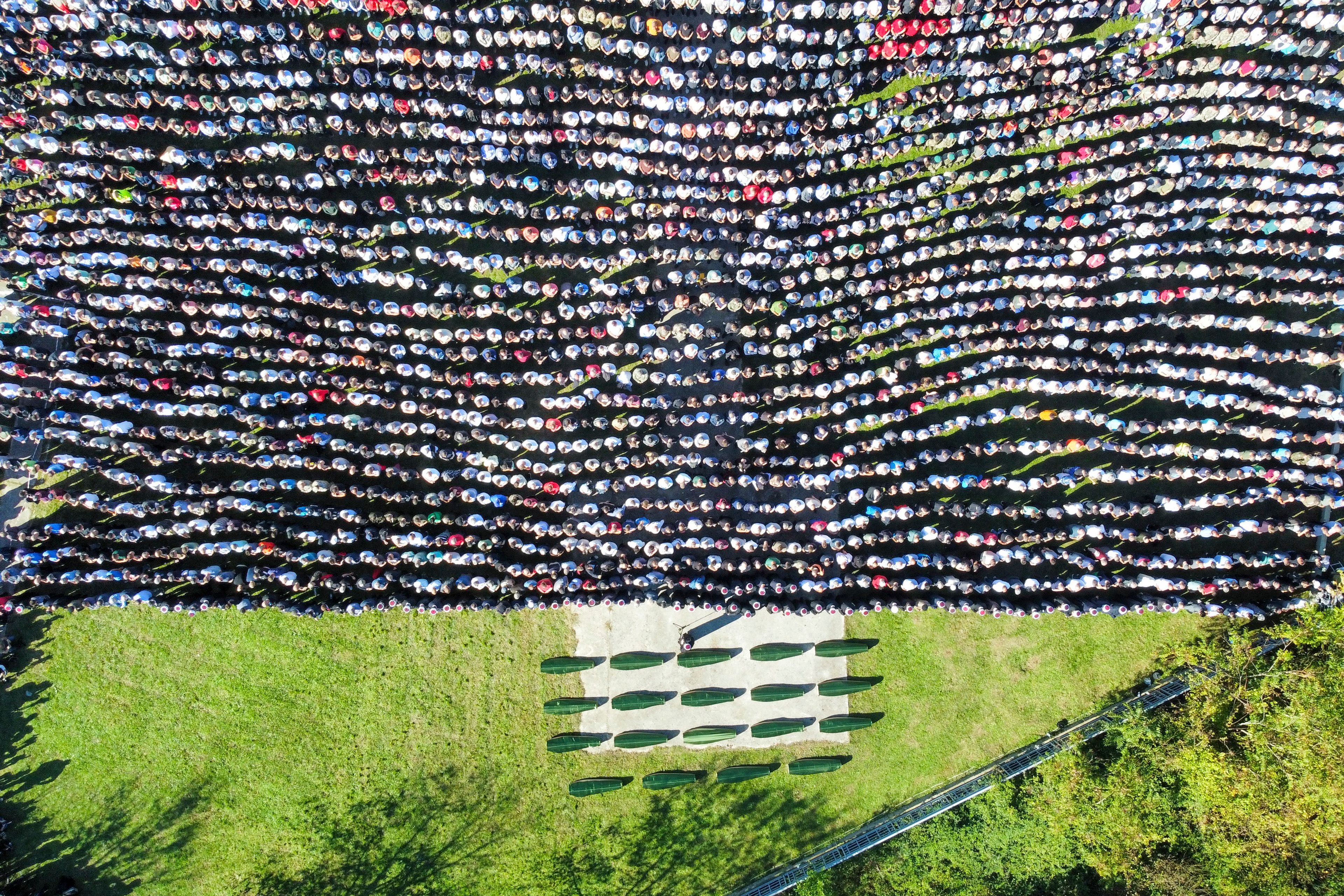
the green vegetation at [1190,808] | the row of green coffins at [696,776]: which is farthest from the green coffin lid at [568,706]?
the green vegetation at [1190,808]

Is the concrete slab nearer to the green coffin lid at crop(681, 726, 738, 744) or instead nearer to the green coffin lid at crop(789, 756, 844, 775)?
the green coffin lid at crop(681, 726, 738, 744)

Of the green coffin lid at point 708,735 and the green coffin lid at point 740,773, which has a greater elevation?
the green coffin lid at point 708,735

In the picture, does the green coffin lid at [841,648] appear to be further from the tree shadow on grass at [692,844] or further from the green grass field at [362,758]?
the tree shadow on grass at [692,844]

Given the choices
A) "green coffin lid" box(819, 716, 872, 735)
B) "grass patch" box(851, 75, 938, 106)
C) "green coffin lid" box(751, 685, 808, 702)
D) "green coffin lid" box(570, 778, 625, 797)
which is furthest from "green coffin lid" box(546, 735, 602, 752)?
"grass patch" box(851, 75, 938, 106)

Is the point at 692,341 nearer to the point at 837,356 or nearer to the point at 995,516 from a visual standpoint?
the point at 837,356

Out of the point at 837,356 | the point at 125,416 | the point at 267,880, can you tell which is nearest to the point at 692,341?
the point at 837,356
